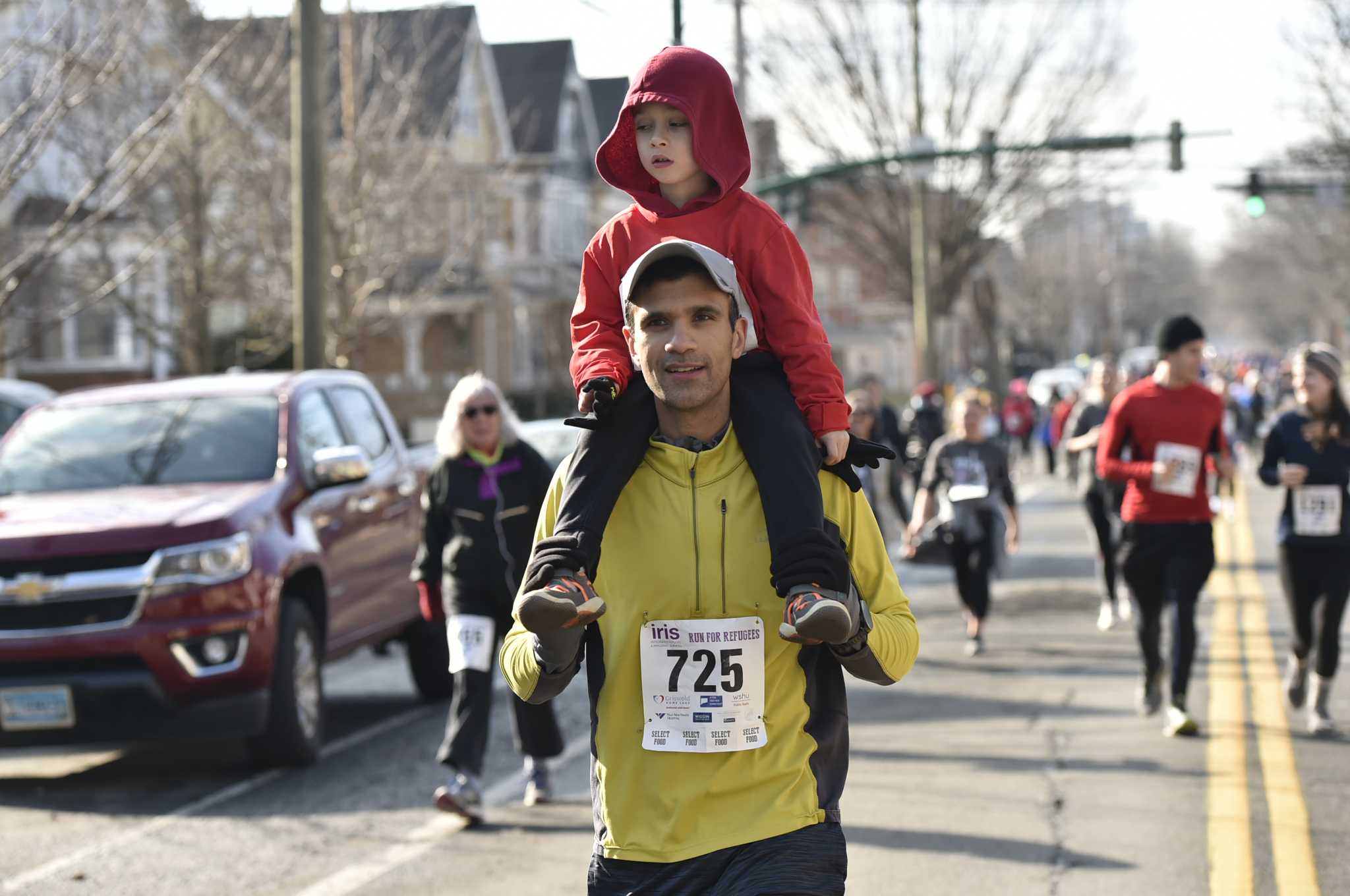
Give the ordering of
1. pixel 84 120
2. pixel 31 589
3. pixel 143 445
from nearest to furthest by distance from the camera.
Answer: pixel 31 589
pixel 143 445
pixel 84 120

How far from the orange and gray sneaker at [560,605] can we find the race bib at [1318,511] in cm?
674

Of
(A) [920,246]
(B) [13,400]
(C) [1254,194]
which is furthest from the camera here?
(A) [920,246]

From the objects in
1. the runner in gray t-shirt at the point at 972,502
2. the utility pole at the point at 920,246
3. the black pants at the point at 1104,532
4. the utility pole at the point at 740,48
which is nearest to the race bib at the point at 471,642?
the runner in gray t-shirt at the point at 972,502

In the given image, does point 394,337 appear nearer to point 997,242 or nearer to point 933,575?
point 997,242

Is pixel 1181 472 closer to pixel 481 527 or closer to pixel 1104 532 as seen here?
pixel 481 527

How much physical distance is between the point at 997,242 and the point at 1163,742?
35.5m

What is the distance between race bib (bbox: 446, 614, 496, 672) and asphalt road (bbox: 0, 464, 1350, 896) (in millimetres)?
706

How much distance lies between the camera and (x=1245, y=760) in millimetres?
8461

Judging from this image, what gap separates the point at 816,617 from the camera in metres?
3.41

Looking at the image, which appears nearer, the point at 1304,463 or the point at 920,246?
the point at 1304,463

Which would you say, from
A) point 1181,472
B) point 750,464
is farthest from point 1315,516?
point 750,464

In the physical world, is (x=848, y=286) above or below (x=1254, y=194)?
above

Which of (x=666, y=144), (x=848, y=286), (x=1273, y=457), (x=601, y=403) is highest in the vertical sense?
(x=848, y=286)

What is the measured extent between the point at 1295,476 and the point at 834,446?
6.21m
